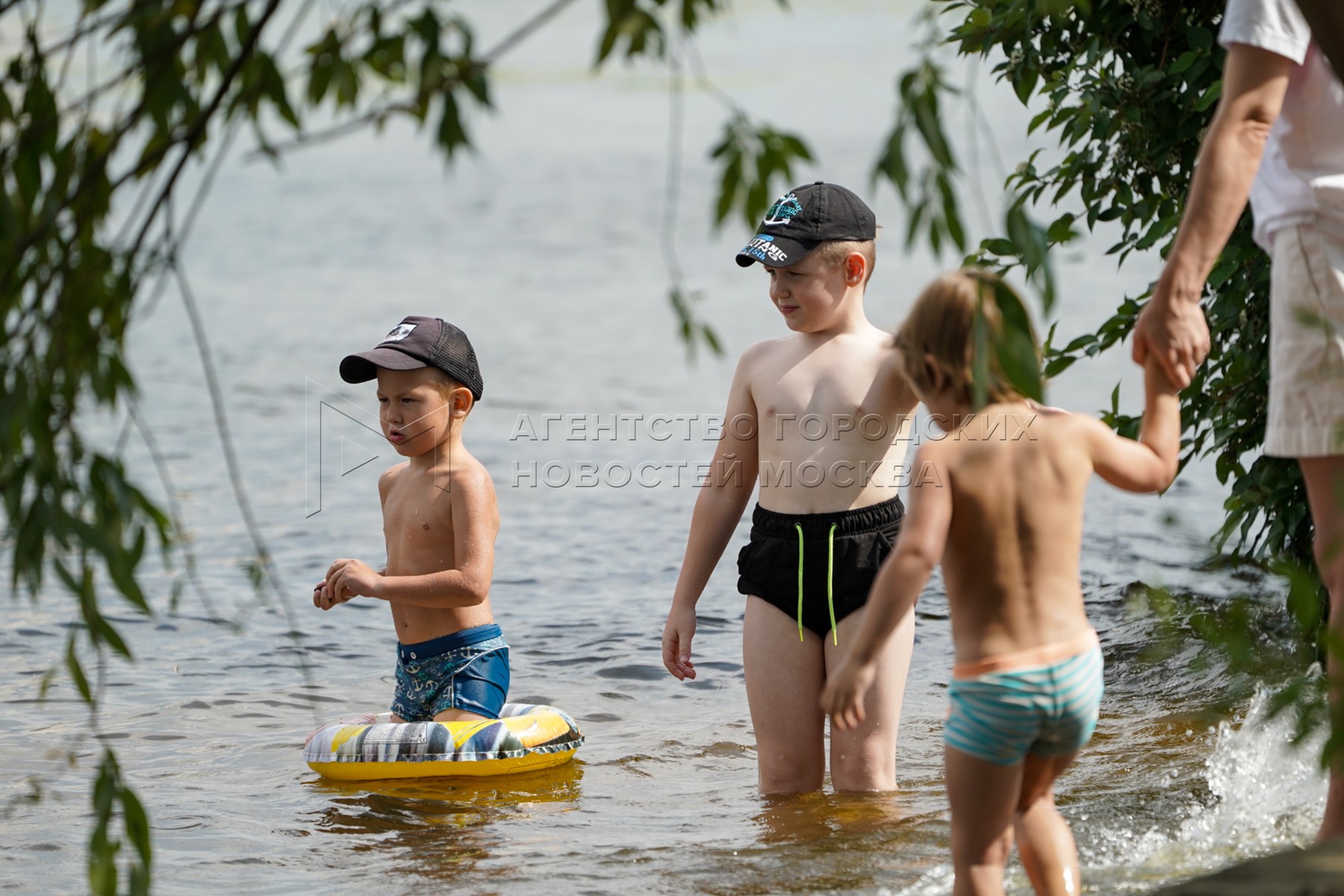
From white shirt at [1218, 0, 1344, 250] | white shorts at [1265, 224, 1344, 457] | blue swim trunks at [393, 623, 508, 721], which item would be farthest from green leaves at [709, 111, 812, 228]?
blue swim trunks at [393, 623, 508, 721]

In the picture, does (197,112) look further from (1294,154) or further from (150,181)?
(1294,154)

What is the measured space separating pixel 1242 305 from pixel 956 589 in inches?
78.1

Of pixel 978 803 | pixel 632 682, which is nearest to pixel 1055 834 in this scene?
pixel 978 803

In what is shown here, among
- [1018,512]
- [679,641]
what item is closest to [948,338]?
[1018,512]

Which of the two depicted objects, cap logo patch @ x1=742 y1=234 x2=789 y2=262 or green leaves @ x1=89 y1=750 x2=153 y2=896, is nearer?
green leaves @ x1=89 y1=750 x2=153 y2=896

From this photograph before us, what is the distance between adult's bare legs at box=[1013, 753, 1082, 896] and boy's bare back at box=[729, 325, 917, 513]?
1.08 meters

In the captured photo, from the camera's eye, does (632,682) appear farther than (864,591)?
Yes

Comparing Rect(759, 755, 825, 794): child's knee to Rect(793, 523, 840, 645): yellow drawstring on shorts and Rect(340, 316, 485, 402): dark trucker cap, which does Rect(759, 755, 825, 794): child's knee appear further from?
Rect(340, 316, 485, 402): dark trucker cap

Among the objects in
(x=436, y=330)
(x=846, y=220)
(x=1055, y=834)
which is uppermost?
(x=846, y=220)

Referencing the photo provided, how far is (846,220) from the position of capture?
4.07 meters

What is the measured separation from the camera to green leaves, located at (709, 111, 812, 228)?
242cm

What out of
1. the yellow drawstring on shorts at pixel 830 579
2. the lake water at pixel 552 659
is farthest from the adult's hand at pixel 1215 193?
the yellow drawstring on shorts at pixel 830 579

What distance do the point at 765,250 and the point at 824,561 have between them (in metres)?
0.85

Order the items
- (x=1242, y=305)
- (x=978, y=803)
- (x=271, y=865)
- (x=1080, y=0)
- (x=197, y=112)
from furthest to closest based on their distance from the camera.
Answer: (x=1242, y=305)
(x=271, y=865)
(x=978, y=803)
(x=197, y=112)
(x=1080, y=0)
